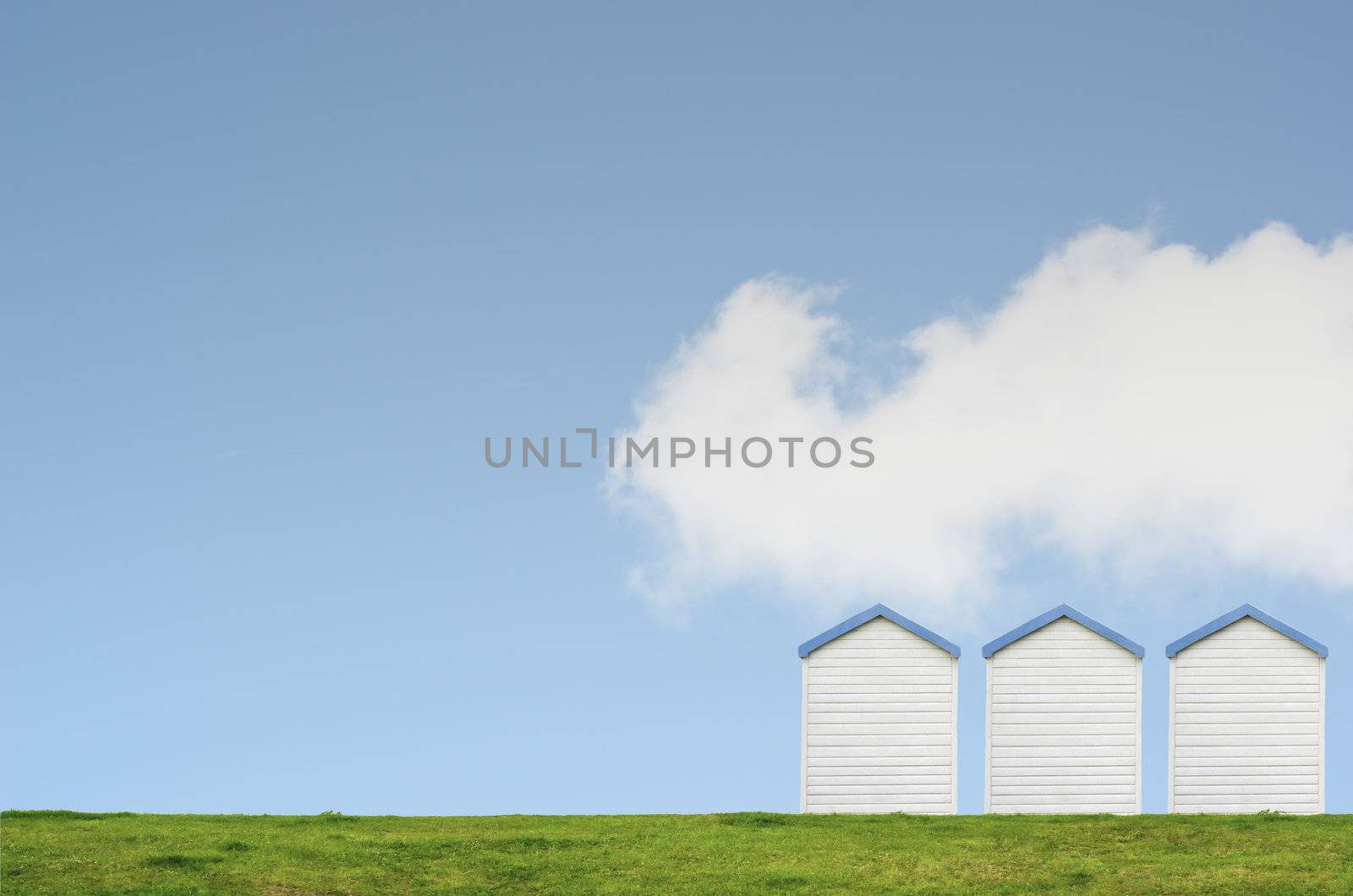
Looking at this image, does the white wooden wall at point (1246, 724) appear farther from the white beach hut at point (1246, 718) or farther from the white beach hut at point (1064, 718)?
the white beach hut at point (1064, 718)

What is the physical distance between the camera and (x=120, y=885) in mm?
23172

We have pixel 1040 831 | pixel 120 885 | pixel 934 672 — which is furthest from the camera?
pixel 934 672

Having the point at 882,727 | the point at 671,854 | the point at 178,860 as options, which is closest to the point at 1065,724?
the point at 882,727

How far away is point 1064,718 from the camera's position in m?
29.3

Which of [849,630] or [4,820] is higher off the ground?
[849,630]

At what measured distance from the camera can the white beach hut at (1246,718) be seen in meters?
29.5

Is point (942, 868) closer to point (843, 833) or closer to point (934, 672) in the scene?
point (843, 833)

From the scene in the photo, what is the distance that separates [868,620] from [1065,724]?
4.16 metres

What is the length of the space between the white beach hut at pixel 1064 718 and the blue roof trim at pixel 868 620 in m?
0.85

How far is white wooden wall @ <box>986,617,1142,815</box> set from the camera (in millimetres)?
29297

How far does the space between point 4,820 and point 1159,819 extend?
67.8 feet

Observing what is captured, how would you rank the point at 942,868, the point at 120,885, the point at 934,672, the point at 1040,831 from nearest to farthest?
the point at 120,885 → the point at 942,868 → the point at 1040,831 → the point at 934,672

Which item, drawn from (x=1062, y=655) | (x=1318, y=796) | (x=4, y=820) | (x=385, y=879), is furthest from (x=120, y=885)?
(x=1318, y=796)

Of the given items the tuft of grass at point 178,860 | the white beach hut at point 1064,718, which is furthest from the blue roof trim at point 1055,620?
the tuft of grass at point 178,860
